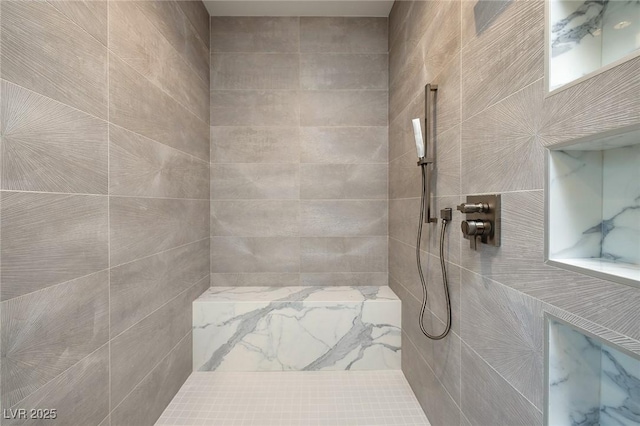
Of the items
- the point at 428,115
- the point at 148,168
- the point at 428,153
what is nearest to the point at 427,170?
the point at 428,153

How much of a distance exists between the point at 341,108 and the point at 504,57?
5.07 feet

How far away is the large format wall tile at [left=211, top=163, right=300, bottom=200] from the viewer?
243 centimetres

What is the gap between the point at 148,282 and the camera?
59.4 inches

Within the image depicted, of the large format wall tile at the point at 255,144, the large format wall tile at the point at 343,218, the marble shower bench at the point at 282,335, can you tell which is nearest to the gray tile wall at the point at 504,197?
the marble shower bench at the point at 282,335

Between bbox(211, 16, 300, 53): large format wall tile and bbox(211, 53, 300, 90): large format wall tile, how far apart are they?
0.05 meters

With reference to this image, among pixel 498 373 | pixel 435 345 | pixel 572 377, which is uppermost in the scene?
pixel 572 377

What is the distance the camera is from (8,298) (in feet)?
2.69

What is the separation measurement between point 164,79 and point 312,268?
1.59m

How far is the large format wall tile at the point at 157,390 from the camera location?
1352 mm

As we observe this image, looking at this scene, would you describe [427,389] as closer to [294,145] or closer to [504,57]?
[504,57]

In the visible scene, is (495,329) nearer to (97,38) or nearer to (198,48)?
(97,38)

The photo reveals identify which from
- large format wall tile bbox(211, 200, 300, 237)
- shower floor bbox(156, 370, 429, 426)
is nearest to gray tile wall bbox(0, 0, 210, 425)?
shower floor bbox(156, 370, 429, 426)

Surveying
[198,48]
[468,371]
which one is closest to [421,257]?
[468,371]

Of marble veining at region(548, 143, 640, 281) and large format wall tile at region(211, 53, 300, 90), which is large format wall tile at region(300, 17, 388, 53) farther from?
marble veining at region(548, 143, 640, 281)
